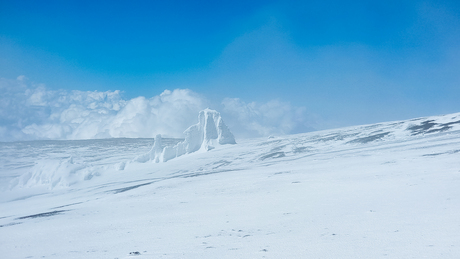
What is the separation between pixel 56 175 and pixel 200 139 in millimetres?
22488

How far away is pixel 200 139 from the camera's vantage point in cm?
4934

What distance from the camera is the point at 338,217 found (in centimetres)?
701

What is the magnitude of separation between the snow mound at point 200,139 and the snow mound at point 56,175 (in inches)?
444

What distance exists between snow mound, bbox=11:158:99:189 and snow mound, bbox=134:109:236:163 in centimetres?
1127

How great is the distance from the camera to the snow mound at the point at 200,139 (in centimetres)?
4541

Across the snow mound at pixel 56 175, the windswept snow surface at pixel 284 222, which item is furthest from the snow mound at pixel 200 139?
the windswept snow surface at pixel 284 222

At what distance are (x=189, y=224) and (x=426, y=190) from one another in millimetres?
6594

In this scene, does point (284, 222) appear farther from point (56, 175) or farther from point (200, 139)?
point (200, 139)

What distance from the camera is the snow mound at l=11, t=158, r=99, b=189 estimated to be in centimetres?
3064

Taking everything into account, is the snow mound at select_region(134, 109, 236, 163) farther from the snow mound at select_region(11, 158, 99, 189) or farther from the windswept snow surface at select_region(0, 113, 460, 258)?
the windswept snow surface at select_region(0, 113, 460, 258)

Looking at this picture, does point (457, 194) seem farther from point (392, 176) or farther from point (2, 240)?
point (2, 240)

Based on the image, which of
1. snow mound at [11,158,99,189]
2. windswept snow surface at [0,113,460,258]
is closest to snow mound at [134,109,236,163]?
snow mound at [11,158,99,189]

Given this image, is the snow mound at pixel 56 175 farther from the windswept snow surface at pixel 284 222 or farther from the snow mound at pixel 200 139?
the windswept snow surface at pixel 284 222

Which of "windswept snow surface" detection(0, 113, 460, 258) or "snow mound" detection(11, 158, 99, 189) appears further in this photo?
"snow mound" detection(11, 158, 99, 189)
